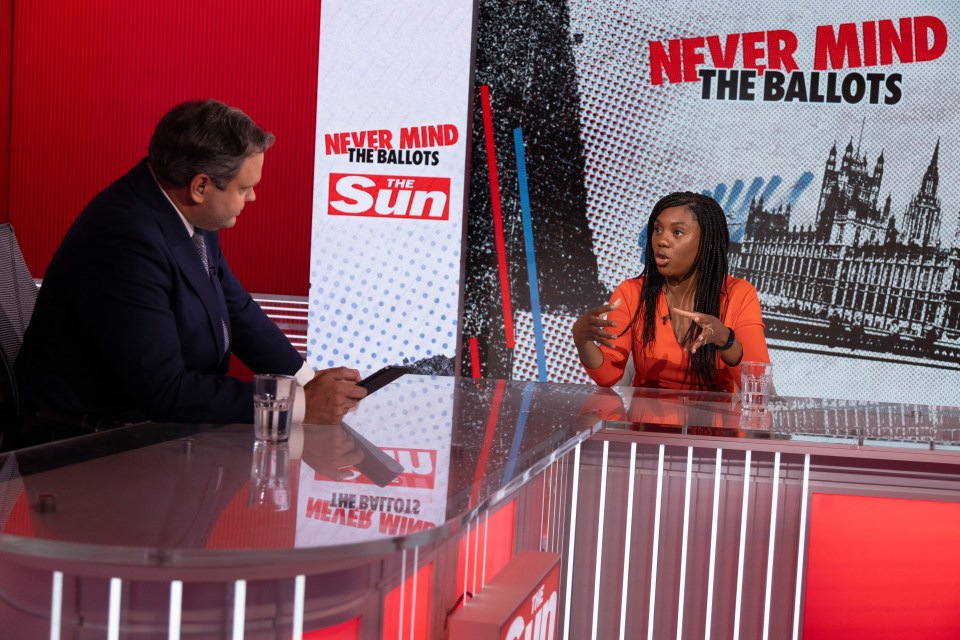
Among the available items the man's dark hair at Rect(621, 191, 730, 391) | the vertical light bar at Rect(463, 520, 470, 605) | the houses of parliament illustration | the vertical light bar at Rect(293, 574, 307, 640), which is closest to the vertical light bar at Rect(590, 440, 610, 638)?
the vertical light bar at Rect(463, 520, 470, 605)

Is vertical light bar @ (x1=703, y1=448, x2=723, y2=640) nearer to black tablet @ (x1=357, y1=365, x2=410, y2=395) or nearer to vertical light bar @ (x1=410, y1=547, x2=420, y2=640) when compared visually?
black tablet @ (x1=357, y1=365, x2=410, y2=395)

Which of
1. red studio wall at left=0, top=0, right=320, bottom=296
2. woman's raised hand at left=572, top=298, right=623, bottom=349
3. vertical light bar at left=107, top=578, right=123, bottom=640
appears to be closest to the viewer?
vertical light bar at left=107, top=578, right=123, bottom=640

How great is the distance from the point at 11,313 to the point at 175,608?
1253mm

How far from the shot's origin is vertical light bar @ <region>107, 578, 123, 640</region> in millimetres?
1047

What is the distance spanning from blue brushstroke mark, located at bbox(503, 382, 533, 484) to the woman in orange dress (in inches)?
19.5

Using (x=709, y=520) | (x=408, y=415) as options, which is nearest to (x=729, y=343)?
(x=709, y=520)

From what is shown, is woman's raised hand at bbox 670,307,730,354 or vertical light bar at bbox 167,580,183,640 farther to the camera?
→ woman's raised hand at bbox 670,307,730,354

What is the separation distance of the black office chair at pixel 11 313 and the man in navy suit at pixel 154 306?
0.03 meters

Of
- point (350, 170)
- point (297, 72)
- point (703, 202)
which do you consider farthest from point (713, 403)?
point (297, 72)

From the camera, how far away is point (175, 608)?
1061mm


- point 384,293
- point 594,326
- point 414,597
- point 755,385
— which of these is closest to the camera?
point 414,597

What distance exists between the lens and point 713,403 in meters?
2.41

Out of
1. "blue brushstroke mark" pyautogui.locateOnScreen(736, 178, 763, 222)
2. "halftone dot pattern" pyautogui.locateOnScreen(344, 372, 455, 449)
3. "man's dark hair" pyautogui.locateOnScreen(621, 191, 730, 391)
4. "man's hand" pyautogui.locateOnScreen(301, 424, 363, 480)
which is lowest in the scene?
"man's hand" pyautogui.locateOnScreen(301, 424, 363, 480)

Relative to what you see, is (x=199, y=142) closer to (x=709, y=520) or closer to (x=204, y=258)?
(x=204, y=258)
